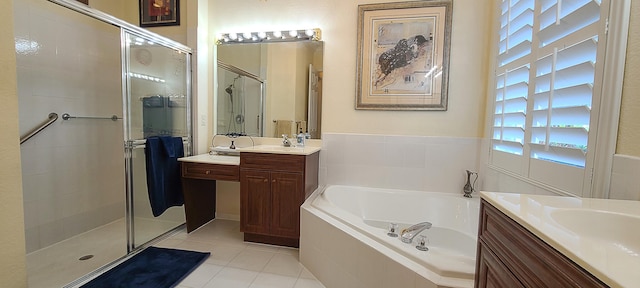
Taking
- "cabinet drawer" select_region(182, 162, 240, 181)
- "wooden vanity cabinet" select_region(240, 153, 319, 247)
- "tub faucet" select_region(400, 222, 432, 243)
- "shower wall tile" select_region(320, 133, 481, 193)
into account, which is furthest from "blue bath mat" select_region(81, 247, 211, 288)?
"tub faucet" select_region(400, 222, 432, 243)

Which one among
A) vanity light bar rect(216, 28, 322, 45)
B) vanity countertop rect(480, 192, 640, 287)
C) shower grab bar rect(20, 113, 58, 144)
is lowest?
vanity countertop rect(480, 192, 640, 287)

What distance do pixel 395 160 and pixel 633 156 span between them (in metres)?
1.60

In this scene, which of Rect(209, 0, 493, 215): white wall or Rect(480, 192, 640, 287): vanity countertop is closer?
Rect(480, 192, 640, 287): vanity countertop

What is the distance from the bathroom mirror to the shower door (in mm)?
397

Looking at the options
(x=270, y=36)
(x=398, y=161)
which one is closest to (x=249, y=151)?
(x=270, y=36)

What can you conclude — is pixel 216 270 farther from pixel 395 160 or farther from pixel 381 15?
pixel 381 15

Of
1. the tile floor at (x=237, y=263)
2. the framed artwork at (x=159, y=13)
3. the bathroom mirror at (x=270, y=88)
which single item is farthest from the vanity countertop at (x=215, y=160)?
the framed artwork at (x=159, y=13)

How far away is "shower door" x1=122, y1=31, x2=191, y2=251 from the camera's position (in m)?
2.14

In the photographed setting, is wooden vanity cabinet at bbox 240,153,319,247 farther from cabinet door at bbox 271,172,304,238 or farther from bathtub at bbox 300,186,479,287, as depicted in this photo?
bathtub at bbox 300,186,479,287

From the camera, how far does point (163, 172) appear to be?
2.32 meters

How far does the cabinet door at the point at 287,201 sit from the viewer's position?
2195 millimetres

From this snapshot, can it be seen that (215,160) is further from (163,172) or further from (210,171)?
(163,172)

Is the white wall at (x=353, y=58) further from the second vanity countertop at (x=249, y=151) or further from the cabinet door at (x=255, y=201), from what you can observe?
the cabinet door at (x=255, y=201)

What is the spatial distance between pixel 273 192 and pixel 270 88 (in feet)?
3.80
